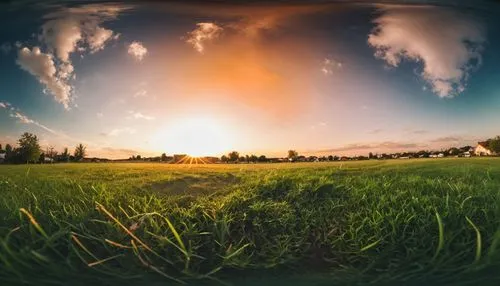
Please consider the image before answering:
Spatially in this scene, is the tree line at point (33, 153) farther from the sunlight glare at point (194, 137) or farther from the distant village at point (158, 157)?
the sunlight glare at point (194, 137)

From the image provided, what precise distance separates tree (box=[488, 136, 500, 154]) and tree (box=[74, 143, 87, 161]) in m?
1.32

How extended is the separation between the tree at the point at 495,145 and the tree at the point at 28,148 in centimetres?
146

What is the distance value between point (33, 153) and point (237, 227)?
2.20 ft

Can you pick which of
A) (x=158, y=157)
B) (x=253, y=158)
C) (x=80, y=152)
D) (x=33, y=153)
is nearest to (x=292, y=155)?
(x=253, y=158)

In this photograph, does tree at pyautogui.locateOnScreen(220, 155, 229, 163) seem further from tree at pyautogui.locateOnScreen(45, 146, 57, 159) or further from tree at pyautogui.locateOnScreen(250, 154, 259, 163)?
tree at pyautogui.locateOnScreen(45, 146, 57, 159)

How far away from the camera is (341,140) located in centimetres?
184

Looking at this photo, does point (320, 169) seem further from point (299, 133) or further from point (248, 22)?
point (248, 22)

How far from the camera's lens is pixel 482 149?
6.56ft

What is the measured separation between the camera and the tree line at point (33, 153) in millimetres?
1827

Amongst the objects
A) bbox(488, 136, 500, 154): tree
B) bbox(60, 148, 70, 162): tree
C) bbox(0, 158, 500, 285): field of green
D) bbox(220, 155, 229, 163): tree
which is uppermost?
bbox(488, 136, 500, 154): tree

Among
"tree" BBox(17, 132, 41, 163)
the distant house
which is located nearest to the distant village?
"tree" BBox(17, 132, 41, 163)

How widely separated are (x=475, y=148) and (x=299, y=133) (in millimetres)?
626

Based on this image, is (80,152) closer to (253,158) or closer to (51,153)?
(51,153)

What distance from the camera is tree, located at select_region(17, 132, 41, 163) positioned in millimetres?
1838
